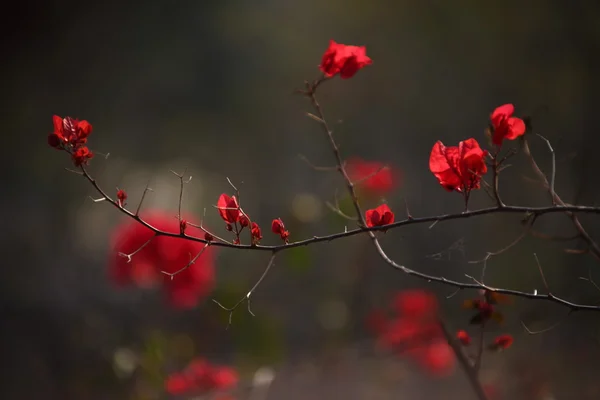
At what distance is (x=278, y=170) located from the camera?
3.46 m

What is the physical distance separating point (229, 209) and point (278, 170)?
2926 millimetres

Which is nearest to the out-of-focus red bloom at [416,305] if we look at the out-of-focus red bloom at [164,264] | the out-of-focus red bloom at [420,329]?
the out-of-focus red bloom at [420,329]

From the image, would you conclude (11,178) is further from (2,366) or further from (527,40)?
(527,40)

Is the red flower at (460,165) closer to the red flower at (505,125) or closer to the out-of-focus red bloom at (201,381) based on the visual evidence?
the red flower at (505,125)

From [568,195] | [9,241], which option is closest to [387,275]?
[568,195]

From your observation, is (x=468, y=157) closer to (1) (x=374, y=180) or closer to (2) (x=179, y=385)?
(2) (x=179, y=385)

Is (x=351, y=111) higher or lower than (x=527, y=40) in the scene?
lower

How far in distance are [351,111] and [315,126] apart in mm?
286

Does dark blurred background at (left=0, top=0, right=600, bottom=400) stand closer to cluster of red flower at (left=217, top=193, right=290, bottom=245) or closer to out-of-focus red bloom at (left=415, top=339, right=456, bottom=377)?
out-of-focus red bloom at (left=415, top=339, right=456, bottom=377)

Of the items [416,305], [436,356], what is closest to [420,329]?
[416,305]

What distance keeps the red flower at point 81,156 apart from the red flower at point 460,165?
311 millimetres

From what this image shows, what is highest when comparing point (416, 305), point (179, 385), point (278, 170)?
point (179, 385)

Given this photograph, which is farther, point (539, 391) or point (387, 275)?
point (387, 275)

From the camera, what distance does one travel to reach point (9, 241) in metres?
2.54
